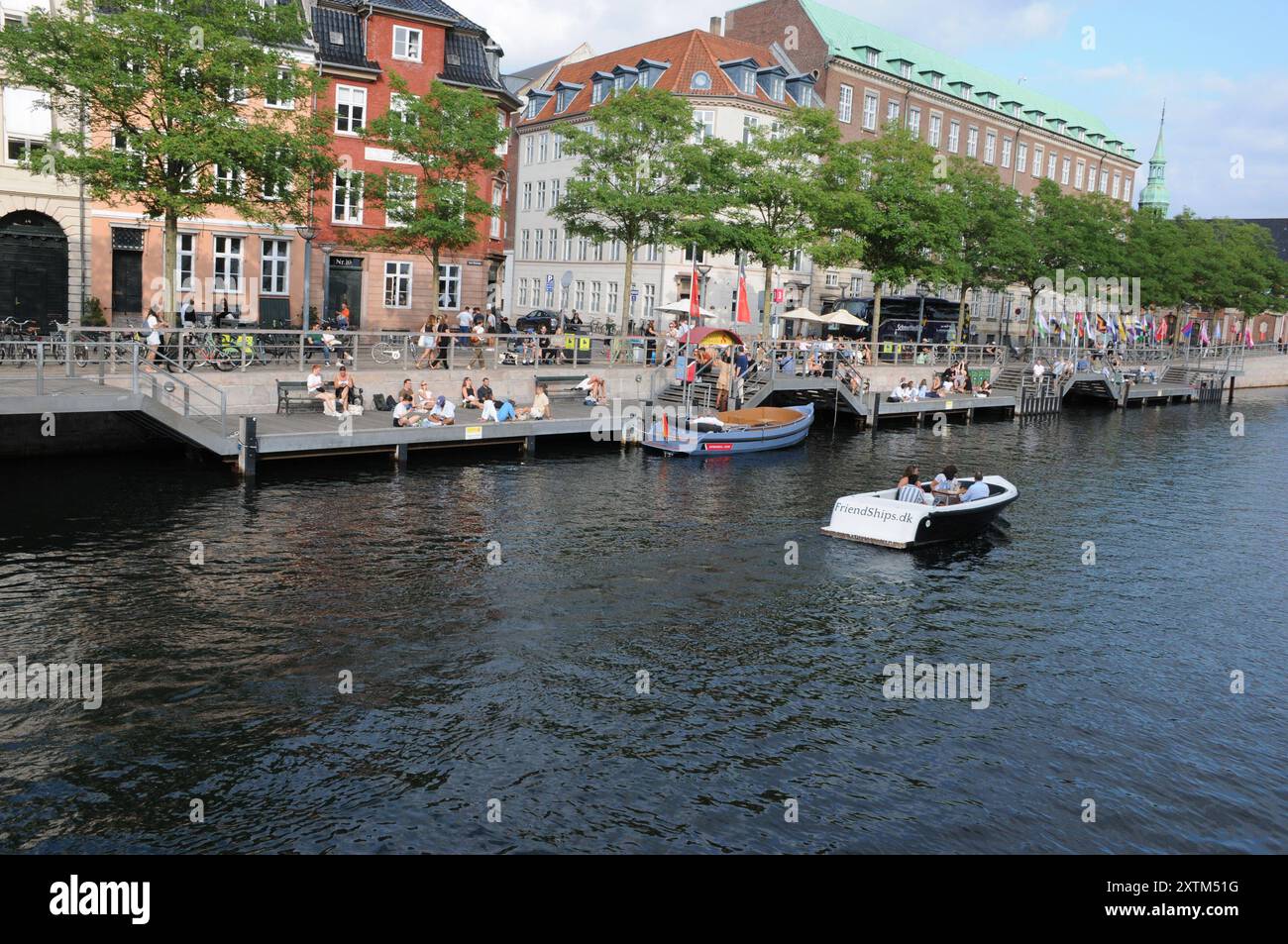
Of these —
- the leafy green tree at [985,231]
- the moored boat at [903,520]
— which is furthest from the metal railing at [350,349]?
the leafy green tree at [985,231]

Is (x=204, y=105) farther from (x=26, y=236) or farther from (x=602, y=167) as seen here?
(x=602, y=167)

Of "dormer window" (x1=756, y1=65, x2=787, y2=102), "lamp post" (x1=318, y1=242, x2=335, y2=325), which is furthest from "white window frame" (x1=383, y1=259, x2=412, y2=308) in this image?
"dormer window" (x1=756, y1=65, x2=787, y2=102)

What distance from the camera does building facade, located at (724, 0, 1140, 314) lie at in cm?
7569

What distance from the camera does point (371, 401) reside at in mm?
32594

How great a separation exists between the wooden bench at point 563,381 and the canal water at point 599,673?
998 centimetres

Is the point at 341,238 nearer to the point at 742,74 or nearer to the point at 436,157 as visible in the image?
the point at 436,157

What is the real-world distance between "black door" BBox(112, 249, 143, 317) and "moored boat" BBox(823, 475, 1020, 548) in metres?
29.5

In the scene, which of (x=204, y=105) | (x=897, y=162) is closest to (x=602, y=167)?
(x=897, y=162)

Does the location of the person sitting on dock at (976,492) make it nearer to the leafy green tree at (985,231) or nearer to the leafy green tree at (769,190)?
the leafy green tree at (769,190)

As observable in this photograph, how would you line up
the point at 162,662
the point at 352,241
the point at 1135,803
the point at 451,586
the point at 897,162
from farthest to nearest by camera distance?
the point at 897,162 < the point at 352,241 < the point at 451,586 < the point at 162,662 < the point at 1135,803

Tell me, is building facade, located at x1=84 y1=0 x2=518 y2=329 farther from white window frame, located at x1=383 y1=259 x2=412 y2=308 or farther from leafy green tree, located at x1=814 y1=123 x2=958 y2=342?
leafy green tree, located at x1=814 y1=123 x2=958 y2=342
